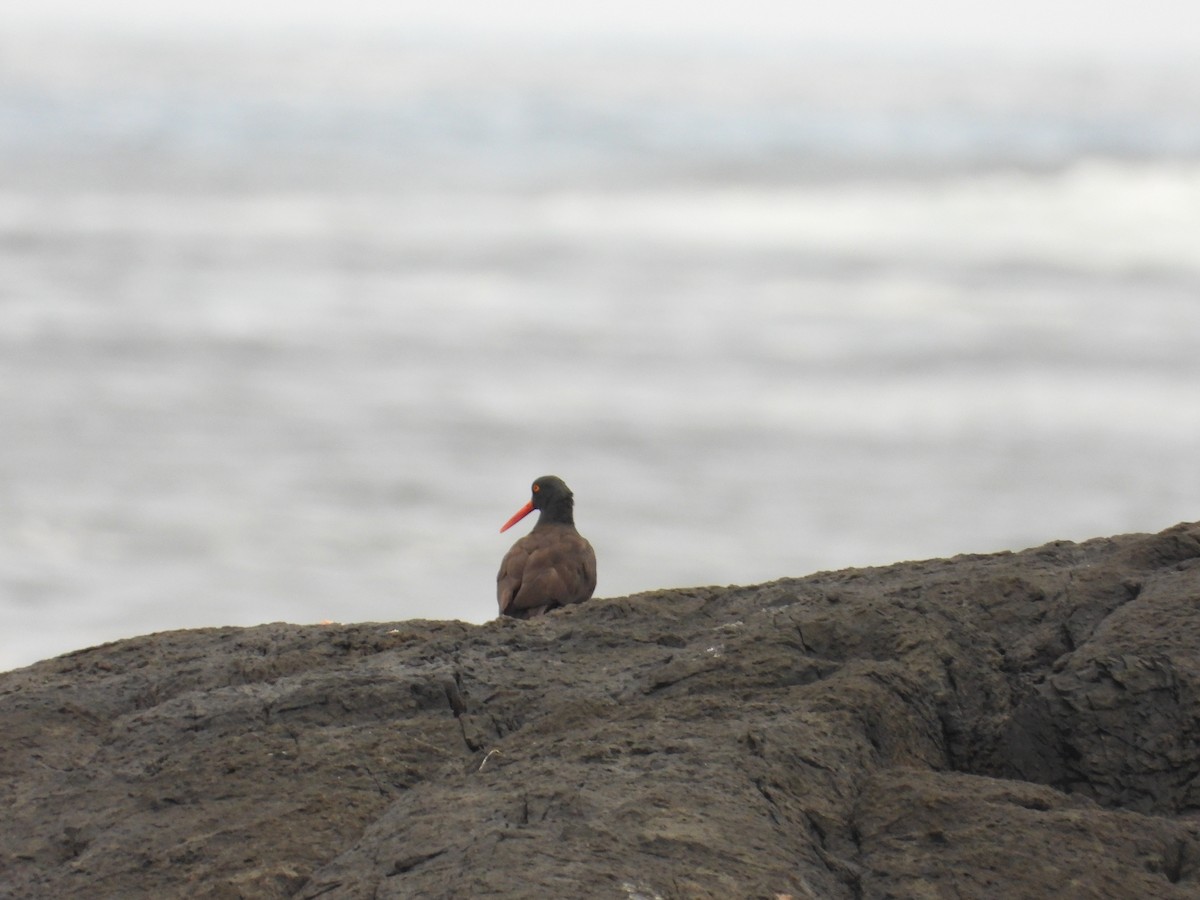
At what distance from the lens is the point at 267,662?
191 inches

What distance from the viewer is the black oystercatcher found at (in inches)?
344

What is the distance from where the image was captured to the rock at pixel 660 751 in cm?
357

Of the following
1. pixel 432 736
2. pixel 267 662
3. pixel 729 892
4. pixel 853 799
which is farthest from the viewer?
pixel 267 662

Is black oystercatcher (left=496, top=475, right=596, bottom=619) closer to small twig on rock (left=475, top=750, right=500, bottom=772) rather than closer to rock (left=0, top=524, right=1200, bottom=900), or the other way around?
rock (left=0, top=524, right=1200, bottom=900)

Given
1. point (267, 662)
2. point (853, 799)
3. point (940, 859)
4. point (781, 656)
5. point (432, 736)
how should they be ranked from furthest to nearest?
point (267, 662), point (781, 656), point (432, 736), point (853, 799), point (940, 859)

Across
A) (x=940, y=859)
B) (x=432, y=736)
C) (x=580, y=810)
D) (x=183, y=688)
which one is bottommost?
(x=940, y=859)

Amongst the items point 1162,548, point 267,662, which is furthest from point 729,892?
point 1162,548

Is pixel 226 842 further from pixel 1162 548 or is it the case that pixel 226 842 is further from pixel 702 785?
pixel 1162 548

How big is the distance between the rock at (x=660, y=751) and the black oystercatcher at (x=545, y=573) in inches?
140

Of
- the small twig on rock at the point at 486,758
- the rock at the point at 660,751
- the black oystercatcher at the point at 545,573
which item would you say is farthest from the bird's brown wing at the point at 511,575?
the small twig on rock at the point at 486,758

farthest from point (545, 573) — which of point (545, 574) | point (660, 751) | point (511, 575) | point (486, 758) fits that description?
point (660, 751)

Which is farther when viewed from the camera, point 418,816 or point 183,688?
point 183,688

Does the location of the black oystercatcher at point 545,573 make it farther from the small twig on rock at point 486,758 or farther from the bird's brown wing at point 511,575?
→ the small twig on rock at point 486,758

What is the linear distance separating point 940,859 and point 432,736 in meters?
1.47
